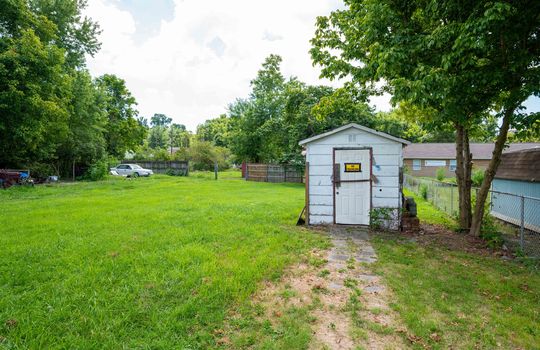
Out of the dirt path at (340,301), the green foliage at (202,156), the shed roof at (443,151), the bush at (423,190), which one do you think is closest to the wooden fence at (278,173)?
the bush at (423,190)

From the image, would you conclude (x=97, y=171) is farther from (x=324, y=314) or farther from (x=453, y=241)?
(x=324, y=314)

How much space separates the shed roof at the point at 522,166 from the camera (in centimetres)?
745

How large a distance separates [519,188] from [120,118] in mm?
30308

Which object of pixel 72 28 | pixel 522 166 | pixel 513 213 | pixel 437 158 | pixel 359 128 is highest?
pixel 72 28

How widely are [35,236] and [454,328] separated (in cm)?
711

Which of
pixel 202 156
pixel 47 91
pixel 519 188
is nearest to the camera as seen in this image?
pixel 519 188

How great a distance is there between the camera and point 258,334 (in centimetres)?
284

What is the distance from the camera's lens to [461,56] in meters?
5.02

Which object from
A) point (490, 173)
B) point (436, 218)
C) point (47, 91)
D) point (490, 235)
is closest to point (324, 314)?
point (490, 235)

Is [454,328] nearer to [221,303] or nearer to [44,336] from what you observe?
[221,303]

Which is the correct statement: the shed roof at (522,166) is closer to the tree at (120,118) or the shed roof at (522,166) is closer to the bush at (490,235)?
the bush at (490,235)

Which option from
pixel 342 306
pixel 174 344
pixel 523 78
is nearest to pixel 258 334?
pixel 174 344

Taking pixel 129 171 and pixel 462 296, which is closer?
pixel 462 296

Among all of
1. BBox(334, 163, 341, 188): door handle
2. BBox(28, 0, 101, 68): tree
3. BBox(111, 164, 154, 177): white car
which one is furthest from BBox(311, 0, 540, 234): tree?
BBox(111, 164, 154, 177): white car
